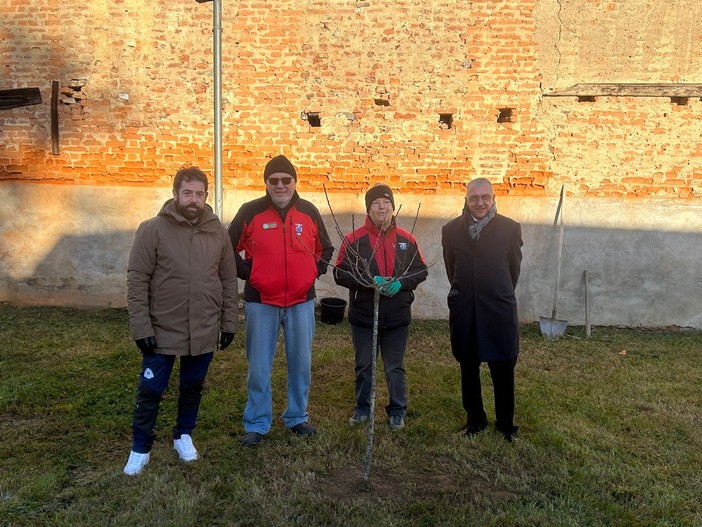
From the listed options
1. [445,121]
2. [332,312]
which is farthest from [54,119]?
[445,121]

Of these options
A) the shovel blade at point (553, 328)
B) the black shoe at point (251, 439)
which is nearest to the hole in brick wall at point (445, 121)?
the shovel blade at point (553, 328)

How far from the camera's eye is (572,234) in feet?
26.3

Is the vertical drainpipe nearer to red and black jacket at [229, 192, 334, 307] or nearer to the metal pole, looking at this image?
the metal pole

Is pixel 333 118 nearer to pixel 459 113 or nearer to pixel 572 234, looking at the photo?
→ pixel 459 113

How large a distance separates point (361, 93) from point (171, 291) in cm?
541

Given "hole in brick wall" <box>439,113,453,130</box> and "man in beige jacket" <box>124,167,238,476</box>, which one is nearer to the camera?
"man in beige jacket" <box>124,167,238,476</box>

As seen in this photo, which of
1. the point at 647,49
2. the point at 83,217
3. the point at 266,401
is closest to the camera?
the point at 266,401

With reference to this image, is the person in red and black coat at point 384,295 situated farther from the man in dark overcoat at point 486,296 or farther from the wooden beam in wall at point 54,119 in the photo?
the wooden beam in wall at point 54,119

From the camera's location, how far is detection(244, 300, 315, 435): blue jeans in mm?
3893

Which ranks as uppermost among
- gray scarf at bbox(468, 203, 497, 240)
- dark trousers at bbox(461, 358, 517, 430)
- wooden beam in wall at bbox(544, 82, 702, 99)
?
wooden beam in wall at bbox(544, 82, 702, 99)

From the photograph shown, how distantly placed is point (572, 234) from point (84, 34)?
7.91 meters

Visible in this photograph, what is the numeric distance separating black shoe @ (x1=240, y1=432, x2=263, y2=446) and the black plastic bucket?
3.80 m

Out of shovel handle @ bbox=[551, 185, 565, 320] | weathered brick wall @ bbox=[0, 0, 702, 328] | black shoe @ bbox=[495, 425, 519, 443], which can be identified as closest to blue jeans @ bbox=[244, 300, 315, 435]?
black shoe @ bbox=[495, 425, 519, 443]

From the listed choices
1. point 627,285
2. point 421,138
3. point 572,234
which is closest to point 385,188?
point 421,138
